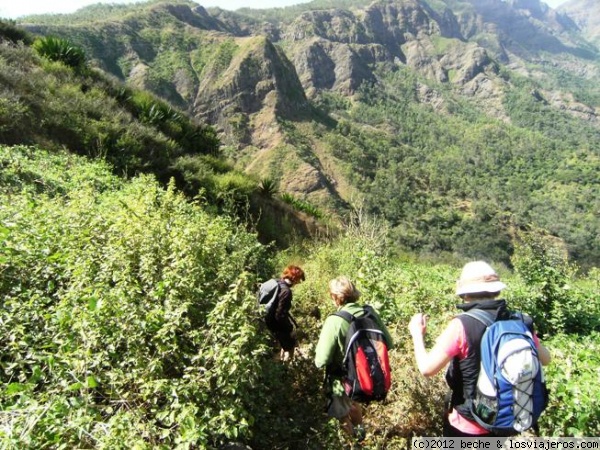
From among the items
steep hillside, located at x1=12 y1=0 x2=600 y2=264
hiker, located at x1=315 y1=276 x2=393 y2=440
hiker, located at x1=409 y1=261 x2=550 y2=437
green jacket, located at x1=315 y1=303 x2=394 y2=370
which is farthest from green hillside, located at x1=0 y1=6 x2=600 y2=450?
steep hillside, located at x1=12 y1=0 x2=600 y2=264

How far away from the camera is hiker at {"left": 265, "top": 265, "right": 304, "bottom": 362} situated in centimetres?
431

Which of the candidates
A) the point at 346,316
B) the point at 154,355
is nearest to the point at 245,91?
the point at 346,316

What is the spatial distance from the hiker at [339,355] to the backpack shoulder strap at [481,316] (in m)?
0.93

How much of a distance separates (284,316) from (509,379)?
8.47 ft

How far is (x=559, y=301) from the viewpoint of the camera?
6156 millimetres

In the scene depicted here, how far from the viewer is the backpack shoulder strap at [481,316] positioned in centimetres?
229

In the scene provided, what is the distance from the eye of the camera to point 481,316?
2318 mm

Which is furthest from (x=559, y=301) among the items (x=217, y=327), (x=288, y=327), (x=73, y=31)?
(x=73, y=31)

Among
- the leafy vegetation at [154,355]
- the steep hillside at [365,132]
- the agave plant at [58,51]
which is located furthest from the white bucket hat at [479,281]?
the steep hillside at [365,132]

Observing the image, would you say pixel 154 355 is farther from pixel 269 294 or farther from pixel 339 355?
pixel 269 294

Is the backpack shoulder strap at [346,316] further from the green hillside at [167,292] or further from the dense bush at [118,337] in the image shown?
the dense bush at [118,337]

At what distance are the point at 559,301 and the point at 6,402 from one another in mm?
7038

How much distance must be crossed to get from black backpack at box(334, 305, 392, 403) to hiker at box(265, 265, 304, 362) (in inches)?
53.2


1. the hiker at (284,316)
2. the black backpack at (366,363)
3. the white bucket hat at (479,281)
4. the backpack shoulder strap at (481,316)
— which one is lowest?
the hiker at (284,316)
